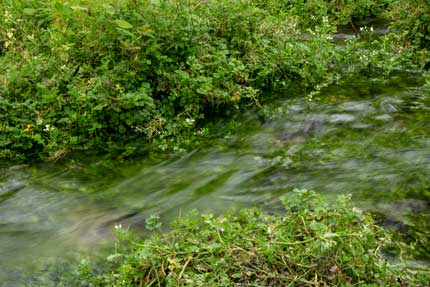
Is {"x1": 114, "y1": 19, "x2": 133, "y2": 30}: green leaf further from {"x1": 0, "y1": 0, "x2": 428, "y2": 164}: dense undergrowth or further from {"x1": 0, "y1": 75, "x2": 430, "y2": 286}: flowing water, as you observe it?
{"x1": 0, "y1": 75, "x2": 430, "y2": 286}: flowing water

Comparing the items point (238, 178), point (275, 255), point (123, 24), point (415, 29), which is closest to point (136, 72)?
point (123, 24)

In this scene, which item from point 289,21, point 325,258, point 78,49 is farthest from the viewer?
point 289,21

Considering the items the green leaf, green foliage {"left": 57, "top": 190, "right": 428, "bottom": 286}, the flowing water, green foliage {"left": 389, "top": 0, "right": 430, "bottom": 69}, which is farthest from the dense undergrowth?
green foliage {"left": 57, "top": 190, "right": 428, "bottom": 286}

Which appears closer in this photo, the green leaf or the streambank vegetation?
the streambank vegetation

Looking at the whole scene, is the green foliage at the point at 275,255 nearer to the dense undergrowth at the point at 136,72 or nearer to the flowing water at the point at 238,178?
the flowing water at the point at 238,178

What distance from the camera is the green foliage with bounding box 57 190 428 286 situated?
328cm

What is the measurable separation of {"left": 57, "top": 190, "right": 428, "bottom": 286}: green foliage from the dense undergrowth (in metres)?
2.52

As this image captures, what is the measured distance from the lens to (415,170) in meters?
4.92

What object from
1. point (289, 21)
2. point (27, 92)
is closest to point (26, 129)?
point (27, 92)

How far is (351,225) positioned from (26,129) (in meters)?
3.87

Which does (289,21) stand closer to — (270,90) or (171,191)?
(270,90)

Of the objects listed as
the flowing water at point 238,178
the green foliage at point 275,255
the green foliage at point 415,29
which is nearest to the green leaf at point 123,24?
the flowing water at point 238,178

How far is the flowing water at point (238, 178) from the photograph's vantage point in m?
4.41

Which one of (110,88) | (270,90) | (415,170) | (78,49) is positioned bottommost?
(415,170)
